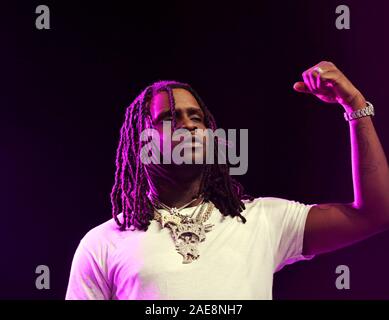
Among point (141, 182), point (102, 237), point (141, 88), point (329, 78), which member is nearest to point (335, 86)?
point (329, 78)

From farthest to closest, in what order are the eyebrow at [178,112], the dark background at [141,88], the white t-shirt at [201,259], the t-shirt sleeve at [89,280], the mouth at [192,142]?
the dark background at [141,88] → the eyebrow at [178,112] → the mouth at [192,142] → the t-shirt sleeve at [89,280] → the white t-shirt at [201,259]

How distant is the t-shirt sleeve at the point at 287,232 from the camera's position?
201 cm

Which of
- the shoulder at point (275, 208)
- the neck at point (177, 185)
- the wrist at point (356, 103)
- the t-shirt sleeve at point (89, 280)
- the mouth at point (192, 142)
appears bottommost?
the t-shirt sleeve at point (89, 280)

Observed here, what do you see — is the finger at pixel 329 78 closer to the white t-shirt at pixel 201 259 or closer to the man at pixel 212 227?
the man at pixel 212 227

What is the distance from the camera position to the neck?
2.15 meters

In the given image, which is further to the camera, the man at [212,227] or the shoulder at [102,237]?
the shoulder at [102,237]

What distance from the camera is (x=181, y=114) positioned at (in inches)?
86.1

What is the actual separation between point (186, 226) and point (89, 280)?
384mm

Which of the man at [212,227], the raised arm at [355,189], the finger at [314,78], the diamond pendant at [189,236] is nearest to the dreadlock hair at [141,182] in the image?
the man at [212,227]

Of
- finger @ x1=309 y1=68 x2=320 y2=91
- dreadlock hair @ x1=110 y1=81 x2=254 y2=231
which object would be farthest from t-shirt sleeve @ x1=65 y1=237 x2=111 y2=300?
finger @ x1=309 y1=68 x2=320 y2=91

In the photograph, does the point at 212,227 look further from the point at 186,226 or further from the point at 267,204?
the point at 267,204

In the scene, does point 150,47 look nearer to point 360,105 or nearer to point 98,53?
point 98,53

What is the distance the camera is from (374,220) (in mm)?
1872

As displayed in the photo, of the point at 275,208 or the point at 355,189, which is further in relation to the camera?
the point at 275,208
